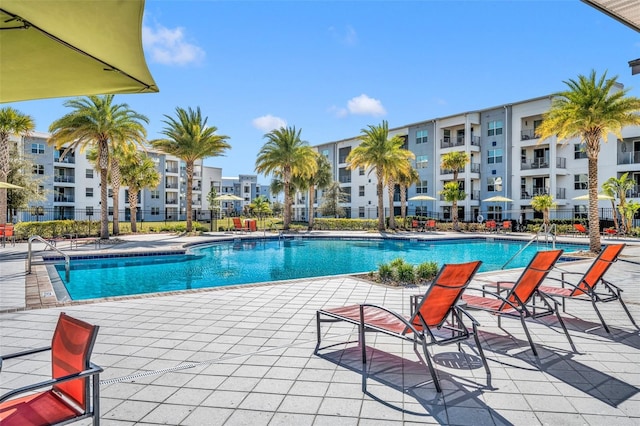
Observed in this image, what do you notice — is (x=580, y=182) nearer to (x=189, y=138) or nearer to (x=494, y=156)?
(x=494, y=156)

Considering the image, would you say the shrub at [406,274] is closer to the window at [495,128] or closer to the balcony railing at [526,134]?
the balcony railing at [526,134]

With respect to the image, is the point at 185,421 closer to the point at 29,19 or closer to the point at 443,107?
the point at 29,19

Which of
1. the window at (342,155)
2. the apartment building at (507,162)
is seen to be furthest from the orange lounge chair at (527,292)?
the window at (342,155)

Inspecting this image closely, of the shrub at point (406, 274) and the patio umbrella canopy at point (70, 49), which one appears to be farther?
the shrub at point (406, 274)

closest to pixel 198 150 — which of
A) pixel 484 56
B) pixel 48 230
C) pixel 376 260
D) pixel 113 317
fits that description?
pixel 48 230

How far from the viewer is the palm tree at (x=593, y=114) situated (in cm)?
1395

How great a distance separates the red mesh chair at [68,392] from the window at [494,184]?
35.3 m

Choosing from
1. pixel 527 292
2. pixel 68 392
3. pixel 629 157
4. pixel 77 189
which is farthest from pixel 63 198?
pixel 629 157

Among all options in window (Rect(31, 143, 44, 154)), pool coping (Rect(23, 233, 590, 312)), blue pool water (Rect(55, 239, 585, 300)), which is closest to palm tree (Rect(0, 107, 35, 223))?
pool coping (Rect(23, 233, 590, 312))

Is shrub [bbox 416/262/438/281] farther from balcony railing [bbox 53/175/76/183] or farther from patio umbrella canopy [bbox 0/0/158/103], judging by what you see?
balcony railing [bbox 53/175/76/183]

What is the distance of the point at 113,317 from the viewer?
18.1 ft

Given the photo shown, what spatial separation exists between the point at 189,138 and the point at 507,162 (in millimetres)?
25836

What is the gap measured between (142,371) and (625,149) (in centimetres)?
3430

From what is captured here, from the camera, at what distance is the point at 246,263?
13773mm
